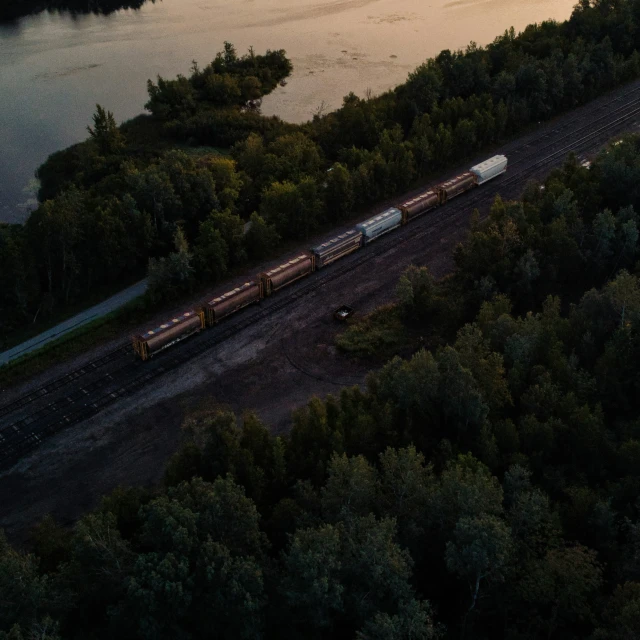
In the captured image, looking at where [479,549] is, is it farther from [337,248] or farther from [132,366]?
[337,248]

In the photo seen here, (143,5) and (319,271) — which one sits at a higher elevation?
(143,5)

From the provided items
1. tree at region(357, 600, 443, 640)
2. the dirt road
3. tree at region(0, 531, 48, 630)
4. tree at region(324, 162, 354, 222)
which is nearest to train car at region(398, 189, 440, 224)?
the dirt road

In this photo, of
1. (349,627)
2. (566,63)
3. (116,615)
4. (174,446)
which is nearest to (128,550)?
(116,615)

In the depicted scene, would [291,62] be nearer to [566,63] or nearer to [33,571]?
[566,63]

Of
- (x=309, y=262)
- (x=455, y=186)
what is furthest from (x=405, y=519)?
(x=455, y=186)

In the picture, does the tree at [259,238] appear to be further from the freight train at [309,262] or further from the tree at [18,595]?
the tree at [18,595]

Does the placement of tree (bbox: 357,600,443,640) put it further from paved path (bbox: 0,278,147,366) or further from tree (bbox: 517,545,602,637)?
paved path (bbox: 0,278,147,366)
